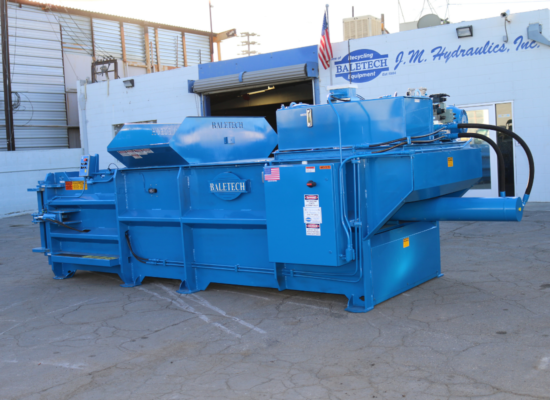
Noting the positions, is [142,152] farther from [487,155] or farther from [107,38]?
[107,38]

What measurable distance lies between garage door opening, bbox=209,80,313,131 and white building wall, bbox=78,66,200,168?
1.62m

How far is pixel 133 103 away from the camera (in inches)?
714

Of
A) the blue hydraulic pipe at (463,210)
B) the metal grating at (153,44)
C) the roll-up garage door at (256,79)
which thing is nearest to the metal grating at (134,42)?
the metal grating at (153,44)

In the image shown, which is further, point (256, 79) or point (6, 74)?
point (6, 74)

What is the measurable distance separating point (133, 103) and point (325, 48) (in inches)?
311

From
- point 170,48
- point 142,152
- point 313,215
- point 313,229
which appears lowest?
point 313,229

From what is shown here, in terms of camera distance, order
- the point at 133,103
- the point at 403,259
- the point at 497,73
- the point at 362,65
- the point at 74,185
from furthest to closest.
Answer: the point at 133,103 < the point at 362,65 < the point at 497,73 < the point at 74,185 < the point at 403,259

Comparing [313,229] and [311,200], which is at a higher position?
[311,200]

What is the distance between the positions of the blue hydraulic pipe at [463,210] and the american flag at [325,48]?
835 centimetres

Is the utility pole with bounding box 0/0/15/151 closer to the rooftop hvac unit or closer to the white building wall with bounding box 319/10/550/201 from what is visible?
the rooftop hvac unit

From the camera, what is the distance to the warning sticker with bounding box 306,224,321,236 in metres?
4.91

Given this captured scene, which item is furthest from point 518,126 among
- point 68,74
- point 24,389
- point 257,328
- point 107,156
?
point 68,74

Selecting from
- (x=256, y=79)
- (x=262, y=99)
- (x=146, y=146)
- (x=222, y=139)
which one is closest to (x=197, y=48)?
(x=262, y=99)

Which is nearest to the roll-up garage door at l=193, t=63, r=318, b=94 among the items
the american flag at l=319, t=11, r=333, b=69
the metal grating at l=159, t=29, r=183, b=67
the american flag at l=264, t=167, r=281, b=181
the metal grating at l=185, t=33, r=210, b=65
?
the american flag at l=319, t=11, r=333, b=69
